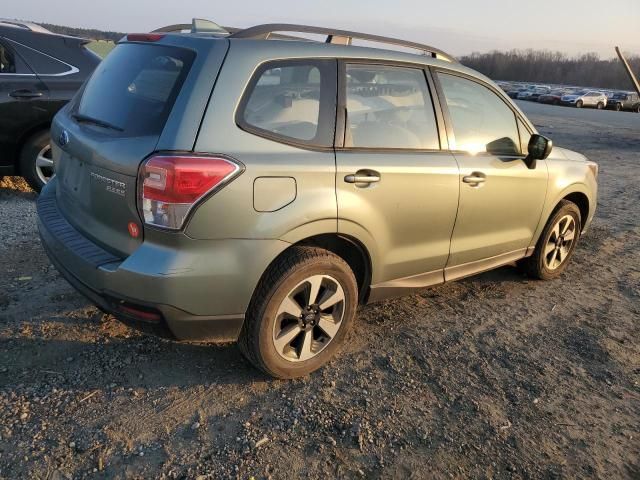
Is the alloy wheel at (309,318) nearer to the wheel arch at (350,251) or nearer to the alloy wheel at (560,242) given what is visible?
the wheel arch at (350,251)

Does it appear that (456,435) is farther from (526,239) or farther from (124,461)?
(526,239)

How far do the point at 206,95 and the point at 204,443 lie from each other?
5.30ft

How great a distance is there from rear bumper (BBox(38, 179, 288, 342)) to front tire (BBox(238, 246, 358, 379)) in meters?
0.11

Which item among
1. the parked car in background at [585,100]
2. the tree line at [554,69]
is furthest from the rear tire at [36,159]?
the tree line at [554,69]

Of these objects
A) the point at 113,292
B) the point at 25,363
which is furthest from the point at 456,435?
the point at 25,363

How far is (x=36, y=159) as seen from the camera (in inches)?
222

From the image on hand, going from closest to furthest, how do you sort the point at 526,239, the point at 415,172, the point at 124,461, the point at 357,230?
the point at 124,461, the point at 357,230, the point at 415,172, the point at 526,239

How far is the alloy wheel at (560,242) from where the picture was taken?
4582 mm

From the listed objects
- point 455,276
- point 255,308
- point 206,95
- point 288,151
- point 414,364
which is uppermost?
point 206,95

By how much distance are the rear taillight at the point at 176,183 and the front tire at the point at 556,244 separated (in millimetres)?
3113

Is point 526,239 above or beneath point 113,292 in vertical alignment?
beneath

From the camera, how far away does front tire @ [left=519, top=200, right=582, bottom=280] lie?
4.48m

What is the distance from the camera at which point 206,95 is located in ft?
8.04

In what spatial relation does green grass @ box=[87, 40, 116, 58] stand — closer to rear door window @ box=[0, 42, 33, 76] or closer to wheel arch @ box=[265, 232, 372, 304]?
rear door window @ box=[0, 42, 33, 76]
